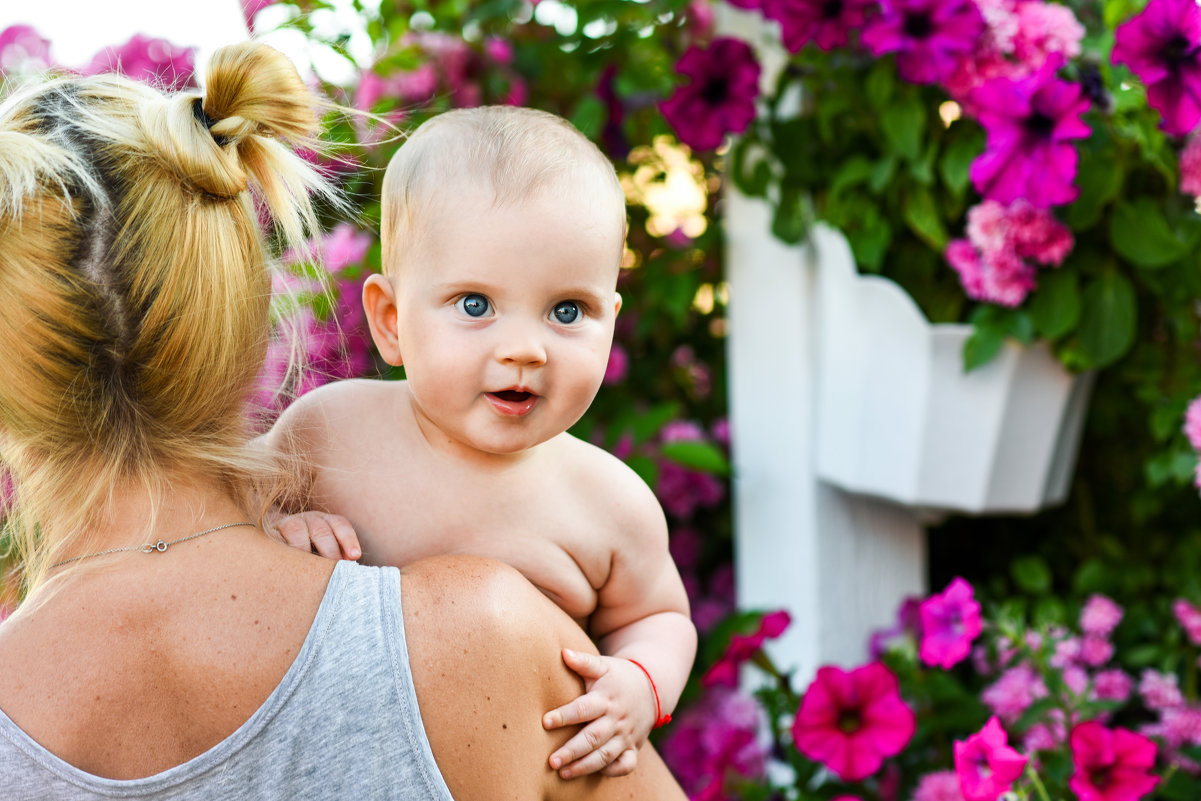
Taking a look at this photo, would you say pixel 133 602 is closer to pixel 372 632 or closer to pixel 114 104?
pixel 372 632

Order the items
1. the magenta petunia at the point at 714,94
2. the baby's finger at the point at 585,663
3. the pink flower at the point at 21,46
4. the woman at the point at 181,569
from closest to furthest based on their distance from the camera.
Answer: the woman at the point at 181,569 < the baby's finger at the point at 585,663 < the magenta petunia at the point at 714,94 < the pink flower at the point at 21,46

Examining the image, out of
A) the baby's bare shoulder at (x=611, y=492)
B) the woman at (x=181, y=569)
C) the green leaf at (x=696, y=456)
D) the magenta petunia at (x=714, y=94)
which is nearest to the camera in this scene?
the woman at (x=181, y=569)

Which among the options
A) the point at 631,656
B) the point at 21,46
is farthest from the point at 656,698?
the point at 21,46

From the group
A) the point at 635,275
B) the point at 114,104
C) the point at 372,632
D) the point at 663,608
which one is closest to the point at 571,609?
the point at 663,608

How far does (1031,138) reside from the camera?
4.60ft

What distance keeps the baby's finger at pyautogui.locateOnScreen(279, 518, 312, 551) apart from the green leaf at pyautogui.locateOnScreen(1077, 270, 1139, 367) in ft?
3.84

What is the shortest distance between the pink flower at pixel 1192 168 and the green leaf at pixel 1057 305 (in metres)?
0.19

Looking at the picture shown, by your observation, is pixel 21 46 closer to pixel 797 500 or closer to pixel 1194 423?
pixel 797 500

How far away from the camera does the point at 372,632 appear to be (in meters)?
0.78

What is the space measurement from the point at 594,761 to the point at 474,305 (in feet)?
1.25

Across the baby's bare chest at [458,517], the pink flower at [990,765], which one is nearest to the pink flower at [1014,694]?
the pink flower at [990,765]

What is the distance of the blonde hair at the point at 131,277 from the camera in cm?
76

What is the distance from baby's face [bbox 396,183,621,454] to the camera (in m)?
0.83

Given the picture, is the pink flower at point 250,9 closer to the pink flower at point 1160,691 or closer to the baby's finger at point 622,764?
the baby's finger at point 622,764
